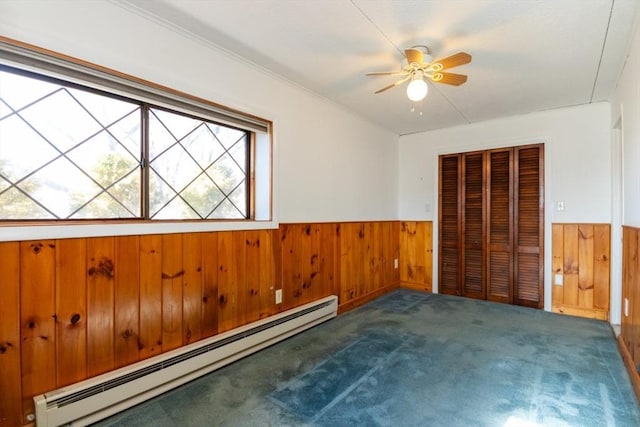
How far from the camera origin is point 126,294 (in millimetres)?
1878

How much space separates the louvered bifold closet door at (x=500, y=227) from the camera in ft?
12.7

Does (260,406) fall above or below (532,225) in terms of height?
below

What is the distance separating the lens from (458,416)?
1.72 m

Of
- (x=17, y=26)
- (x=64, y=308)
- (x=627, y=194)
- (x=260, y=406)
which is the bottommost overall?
(x=260, y=406)

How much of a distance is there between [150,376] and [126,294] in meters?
0.50

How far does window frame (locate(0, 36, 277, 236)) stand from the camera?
1.56 metres

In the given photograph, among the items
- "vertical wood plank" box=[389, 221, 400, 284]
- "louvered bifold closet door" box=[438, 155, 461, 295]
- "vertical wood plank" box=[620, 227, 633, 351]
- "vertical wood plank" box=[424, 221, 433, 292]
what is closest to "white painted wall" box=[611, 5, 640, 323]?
"vertical wood plank" box=[620, 227, 633, 351]

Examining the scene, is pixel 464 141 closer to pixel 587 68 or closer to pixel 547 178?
pixel 547 178

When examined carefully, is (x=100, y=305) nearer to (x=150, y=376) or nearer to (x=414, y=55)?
(x=150, y=376)

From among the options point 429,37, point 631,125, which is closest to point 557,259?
point 631,125

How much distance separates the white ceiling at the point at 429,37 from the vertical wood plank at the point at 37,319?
1501 mm

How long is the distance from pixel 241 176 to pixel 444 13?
1.88 metres

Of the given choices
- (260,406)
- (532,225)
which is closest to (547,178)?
(532,225)

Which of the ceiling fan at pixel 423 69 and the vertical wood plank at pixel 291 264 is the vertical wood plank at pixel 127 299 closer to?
the vertical wood plank at pixel 291 264
